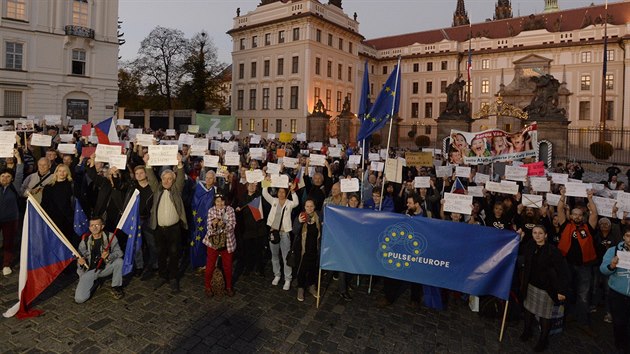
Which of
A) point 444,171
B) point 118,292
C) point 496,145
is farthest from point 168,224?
point 496,145

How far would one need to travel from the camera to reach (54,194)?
7750 mm

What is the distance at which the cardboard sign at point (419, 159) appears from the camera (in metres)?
12.1

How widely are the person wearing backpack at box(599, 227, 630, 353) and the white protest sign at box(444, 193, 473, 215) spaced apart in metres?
2.09

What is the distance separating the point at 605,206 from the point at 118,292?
8752mm

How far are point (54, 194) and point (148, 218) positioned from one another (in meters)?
1.78

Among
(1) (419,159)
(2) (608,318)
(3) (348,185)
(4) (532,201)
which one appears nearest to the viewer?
(2) (608,318)

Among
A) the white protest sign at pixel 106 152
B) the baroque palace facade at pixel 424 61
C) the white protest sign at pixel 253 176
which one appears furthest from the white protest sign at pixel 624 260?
the baroque palace facade at pixel 424 61

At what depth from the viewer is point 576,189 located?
332 inches

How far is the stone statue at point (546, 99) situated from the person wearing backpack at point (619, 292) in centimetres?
1858

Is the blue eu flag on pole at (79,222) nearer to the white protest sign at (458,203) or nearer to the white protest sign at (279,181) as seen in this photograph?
the white protest sign at (279,181)

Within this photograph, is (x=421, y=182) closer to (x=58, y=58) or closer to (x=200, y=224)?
(x=200, y=224)

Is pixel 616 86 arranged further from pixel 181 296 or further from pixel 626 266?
pixel 181 296

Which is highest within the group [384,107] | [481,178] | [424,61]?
[424,61]

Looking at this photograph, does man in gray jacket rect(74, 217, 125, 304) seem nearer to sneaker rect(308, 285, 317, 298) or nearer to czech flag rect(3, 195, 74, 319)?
czech flag rect(3, 195, 74, 319)
